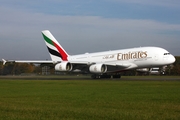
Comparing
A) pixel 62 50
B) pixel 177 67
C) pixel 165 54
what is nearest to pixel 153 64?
pixel 165 54

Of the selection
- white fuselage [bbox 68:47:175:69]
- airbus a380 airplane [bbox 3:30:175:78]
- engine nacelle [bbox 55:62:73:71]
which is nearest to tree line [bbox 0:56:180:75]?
airbus a380 airplane [bbox 3:30:175:78]

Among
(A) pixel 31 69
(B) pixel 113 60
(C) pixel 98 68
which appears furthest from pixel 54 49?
(A) pixel 31 69

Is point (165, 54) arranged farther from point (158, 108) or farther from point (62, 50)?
point (158, 108)

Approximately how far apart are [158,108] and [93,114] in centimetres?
272

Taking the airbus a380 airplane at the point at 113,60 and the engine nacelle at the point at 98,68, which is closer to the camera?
the airbus a380 airplane at the point at 113,60

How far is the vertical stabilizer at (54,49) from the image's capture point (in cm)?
5922

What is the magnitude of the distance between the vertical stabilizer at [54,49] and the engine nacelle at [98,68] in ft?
30.3

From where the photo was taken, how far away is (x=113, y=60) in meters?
51.8

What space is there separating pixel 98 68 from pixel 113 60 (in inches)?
115

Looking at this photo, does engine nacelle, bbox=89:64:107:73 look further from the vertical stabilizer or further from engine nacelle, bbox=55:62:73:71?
the vertical stabilizer

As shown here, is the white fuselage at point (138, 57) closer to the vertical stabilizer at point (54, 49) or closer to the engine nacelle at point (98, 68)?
the engine nacelle at point (98, 68)

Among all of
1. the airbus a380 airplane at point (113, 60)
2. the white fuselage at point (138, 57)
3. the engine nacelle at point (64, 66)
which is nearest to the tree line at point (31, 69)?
the airbus a380 airplane at point (113, 60)

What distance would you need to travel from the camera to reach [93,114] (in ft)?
36.1

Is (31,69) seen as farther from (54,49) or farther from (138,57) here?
(138,57)
